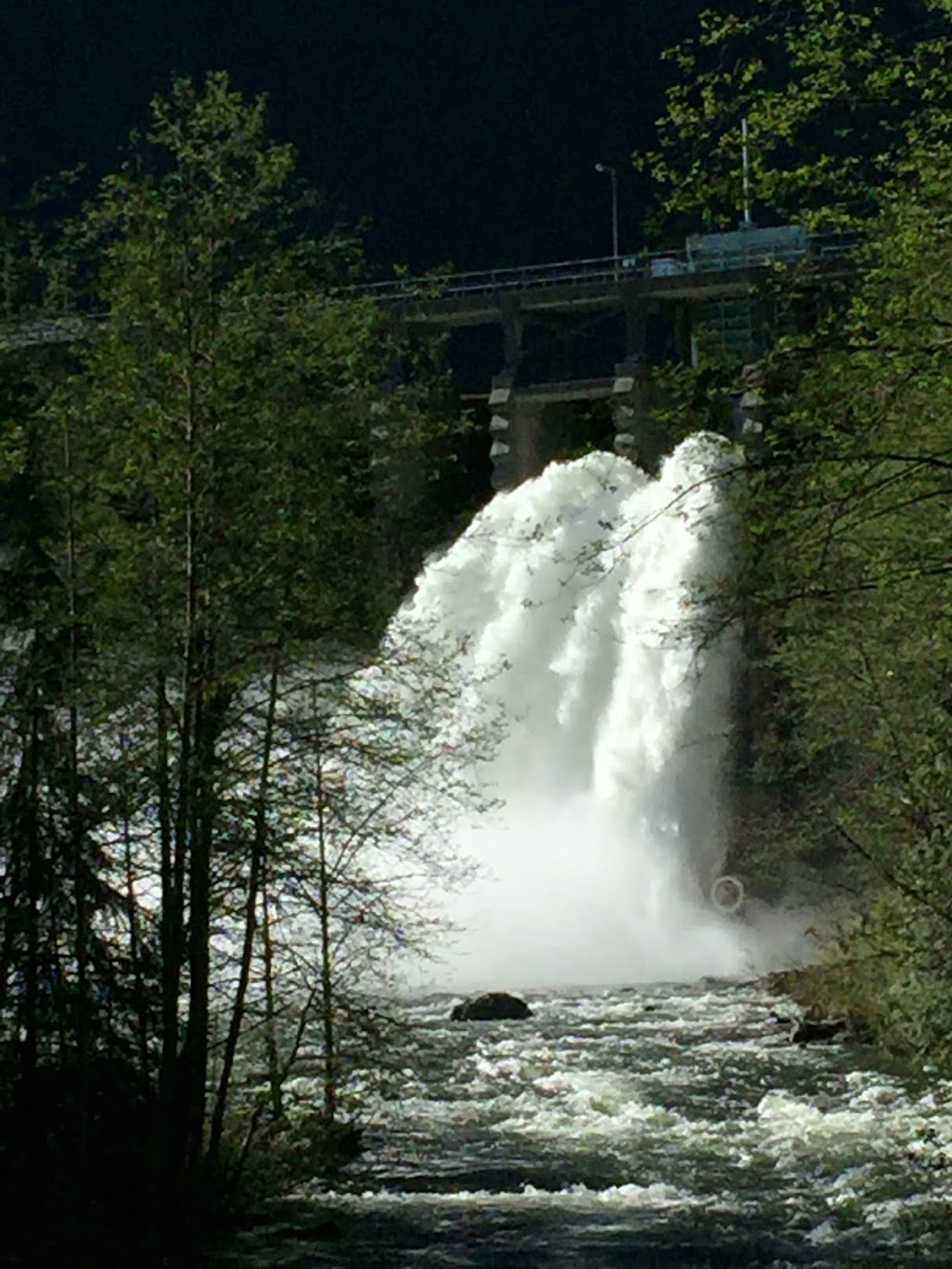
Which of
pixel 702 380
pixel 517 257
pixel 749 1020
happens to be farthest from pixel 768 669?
pixel 517 257

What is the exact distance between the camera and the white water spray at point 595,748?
29.5 meters

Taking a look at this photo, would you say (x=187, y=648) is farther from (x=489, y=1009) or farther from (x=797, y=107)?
(x=489, y=1009)

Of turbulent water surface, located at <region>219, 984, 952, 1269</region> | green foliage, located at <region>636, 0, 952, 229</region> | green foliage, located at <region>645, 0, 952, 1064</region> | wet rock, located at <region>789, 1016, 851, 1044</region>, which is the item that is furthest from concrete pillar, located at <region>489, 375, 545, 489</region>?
green foliage, located at <region>636, 0, 952, 229</region>

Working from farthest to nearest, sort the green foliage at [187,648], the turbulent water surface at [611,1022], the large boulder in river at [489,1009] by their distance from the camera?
the large boulder in river at [489,1009] < the turbulent water surface at [611,1022] < the green foliage at [187,648]

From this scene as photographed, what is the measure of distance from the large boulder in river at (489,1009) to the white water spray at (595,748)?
425cm

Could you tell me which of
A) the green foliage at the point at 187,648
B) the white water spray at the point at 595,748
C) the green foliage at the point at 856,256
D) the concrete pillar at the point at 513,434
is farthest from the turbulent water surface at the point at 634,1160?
the concrete pillar at the point at 513,434

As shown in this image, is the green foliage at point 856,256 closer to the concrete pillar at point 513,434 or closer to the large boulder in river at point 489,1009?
the large boulder in river at point 489,1009

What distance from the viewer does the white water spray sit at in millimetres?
29516

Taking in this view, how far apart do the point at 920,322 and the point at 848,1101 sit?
1130 centimetres

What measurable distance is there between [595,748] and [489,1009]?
9.47m

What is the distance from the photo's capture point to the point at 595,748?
32.8 meters

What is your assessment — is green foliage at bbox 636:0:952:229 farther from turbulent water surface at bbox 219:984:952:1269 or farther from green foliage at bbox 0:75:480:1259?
turbulent water surface at bbox 219:984:952:1269

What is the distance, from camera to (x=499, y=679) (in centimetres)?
3422

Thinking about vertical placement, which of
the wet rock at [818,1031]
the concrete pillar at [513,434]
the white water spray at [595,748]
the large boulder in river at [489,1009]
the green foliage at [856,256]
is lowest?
the wet rock at [818,1031]
